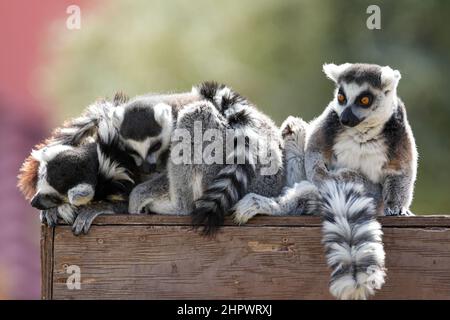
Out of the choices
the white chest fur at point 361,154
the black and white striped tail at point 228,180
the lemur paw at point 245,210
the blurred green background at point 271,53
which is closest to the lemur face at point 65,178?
the black and white striped tail at point 228,180

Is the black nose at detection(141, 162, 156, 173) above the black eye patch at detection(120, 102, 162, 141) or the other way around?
the other way around

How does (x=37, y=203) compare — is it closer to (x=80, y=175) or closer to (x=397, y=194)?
(x=80, y=175)

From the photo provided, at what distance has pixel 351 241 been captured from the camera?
15.0 feet

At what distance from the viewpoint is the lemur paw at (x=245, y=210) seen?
492 cm

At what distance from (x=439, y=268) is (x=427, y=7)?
370 inches

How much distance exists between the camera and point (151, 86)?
12.4 metres

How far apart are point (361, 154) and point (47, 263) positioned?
211 cm

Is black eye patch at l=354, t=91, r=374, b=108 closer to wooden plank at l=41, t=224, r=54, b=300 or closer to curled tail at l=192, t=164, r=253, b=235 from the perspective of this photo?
curled tail at l=192, t=164, r=253, b=235

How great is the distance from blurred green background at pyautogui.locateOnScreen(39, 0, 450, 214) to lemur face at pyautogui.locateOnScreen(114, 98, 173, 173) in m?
6.86

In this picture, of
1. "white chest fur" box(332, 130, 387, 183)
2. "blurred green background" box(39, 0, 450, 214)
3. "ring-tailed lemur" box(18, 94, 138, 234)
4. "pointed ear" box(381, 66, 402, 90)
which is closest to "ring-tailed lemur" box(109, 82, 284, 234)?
"ring-tailed lemur" box(18, 94, 138, 234)

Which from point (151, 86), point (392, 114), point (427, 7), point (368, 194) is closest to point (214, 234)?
point (368, 194)

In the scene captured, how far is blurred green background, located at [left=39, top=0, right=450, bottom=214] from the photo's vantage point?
12.6m

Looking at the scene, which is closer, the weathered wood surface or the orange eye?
the weathered wood surface

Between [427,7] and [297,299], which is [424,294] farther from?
[427,7]
